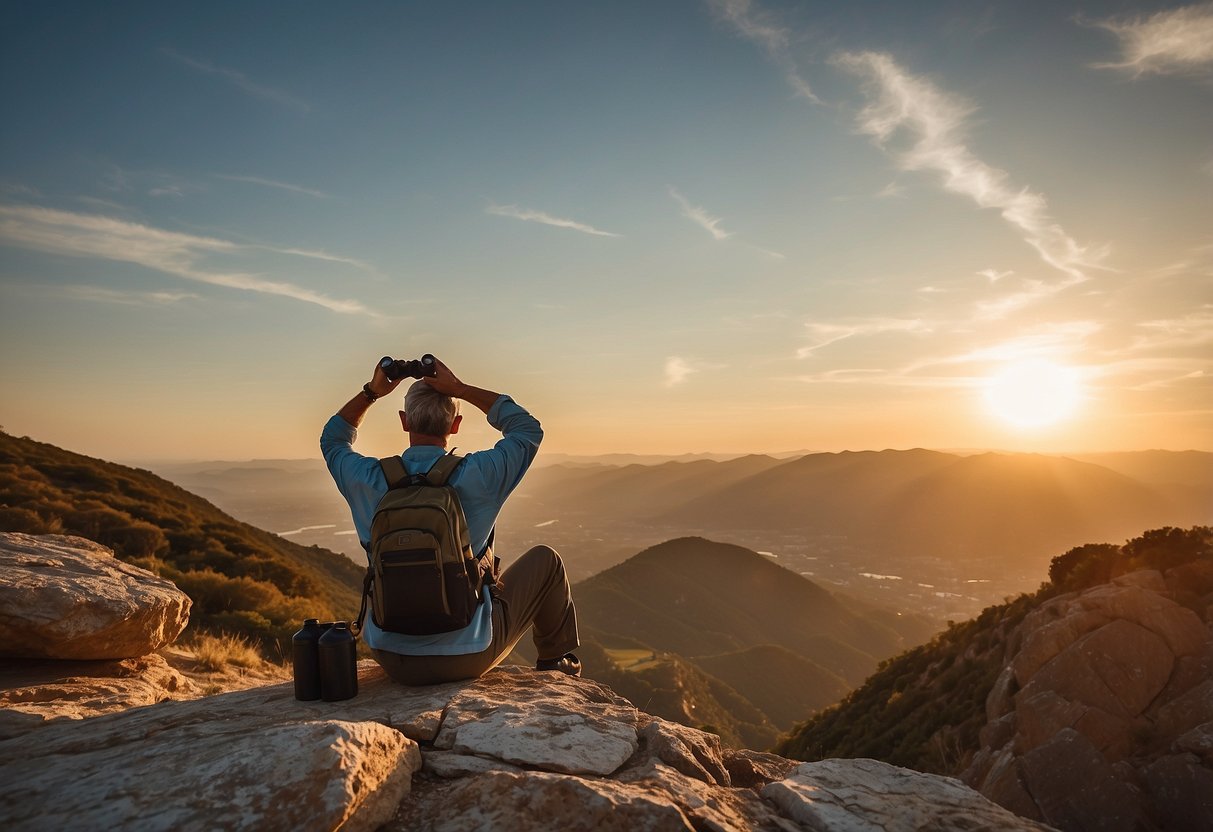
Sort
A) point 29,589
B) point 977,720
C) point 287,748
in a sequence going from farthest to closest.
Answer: point 977,720 < point 29,589 < point 287,748

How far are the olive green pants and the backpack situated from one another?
18.1 inches

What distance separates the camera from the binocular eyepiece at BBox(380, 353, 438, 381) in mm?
4594

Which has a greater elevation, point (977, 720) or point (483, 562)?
point (483, 562)

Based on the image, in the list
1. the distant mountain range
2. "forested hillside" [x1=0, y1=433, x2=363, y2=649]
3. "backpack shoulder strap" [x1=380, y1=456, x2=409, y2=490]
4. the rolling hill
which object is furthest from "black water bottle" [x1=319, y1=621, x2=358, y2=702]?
the rolling hill

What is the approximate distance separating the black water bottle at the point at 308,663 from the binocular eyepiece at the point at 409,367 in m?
1.91

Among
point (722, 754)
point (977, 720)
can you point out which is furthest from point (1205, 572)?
point (722, 754)

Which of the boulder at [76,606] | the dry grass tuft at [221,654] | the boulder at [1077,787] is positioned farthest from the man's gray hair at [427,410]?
the boulder at [1077,787]

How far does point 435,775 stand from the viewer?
11.0ft

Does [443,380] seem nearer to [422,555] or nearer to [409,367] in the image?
[409,367]

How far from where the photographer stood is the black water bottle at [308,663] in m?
4.54

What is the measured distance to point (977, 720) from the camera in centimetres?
1228

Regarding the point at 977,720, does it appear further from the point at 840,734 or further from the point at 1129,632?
the point at 840,734

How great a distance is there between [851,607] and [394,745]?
160 metres

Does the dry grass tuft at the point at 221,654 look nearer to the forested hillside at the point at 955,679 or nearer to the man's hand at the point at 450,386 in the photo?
the man's hand at the point at 450,386
